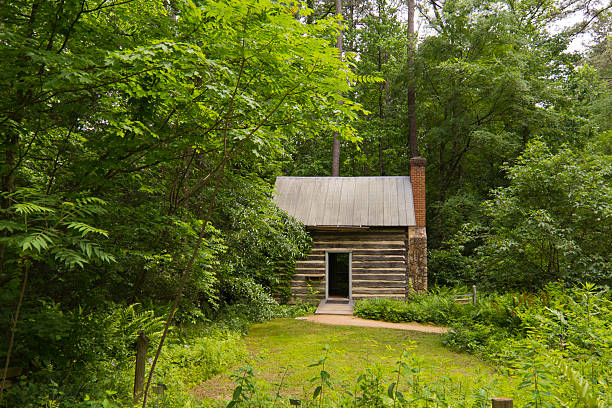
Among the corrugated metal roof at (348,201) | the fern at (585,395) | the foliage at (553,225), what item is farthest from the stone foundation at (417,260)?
the fern at (585,395)

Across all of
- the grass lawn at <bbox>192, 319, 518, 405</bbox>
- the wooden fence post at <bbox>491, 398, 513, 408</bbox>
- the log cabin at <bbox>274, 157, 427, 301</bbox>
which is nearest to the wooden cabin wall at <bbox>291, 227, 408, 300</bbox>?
the log cabin at <bbox>274, 157, 427, 301</bbox>

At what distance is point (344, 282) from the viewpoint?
22.0 metres

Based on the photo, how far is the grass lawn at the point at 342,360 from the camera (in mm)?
4590

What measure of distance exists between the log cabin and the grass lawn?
11.4 ft

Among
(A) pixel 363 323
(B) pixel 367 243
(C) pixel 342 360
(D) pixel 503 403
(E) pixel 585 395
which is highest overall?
(B) pixel 367 243

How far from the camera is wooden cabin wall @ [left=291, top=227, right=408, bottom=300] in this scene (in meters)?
15.4

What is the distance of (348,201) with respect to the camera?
669 inches

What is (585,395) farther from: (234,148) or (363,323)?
(363,323)

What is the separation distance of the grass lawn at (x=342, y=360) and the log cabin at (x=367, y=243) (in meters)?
3.46

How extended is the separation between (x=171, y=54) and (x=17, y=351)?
3.78 metres

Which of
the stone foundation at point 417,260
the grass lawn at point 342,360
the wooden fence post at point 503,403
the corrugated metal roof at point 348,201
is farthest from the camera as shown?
the stone foundation at point 417,260

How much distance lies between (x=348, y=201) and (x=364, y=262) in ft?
9.35

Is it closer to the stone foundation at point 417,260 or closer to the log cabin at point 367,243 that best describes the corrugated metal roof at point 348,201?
the log cabin at point 367,243

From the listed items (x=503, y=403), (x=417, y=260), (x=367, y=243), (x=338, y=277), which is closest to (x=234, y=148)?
(x=503, y=403)
